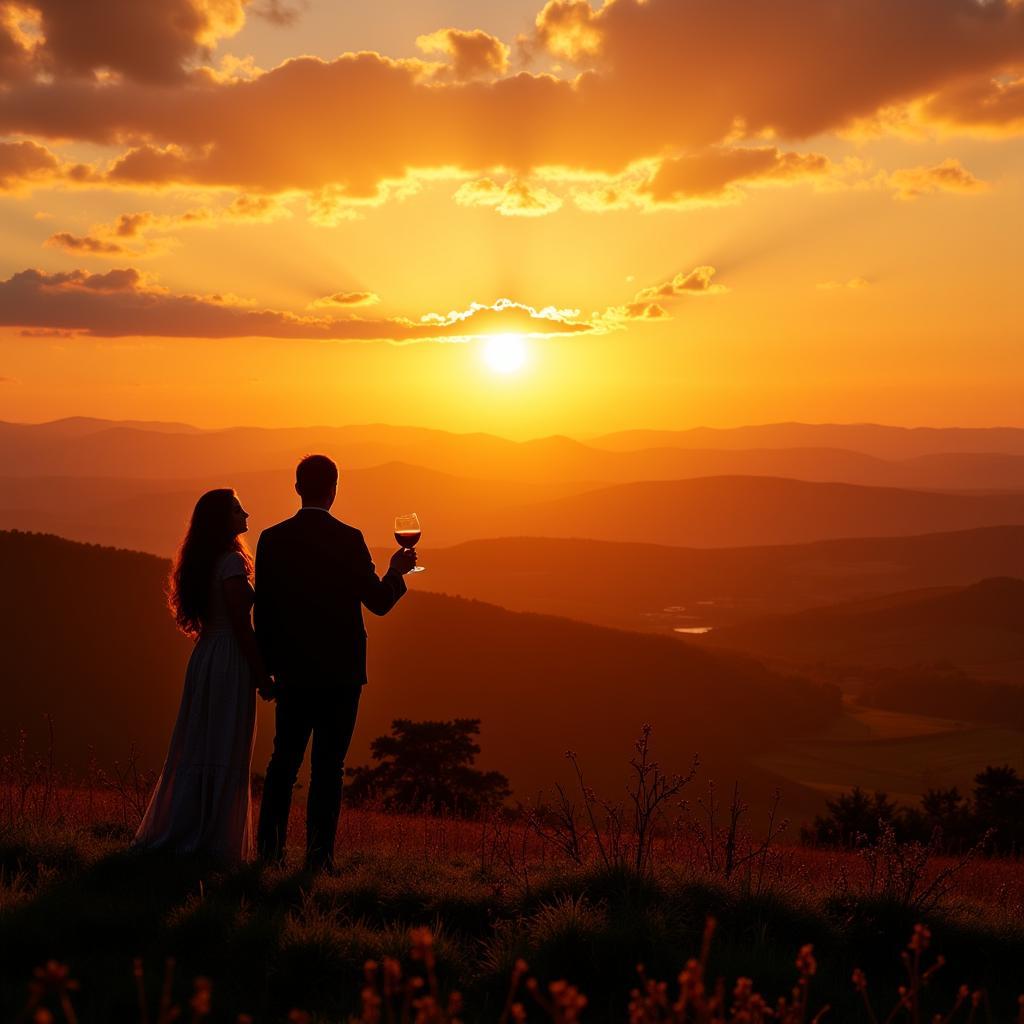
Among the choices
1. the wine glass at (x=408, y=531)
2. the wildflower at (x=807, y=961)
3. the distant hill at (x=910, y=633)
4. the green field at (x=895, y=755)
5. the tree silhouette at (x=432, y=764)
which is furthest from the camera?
the distant hill at (x=910, y=633)

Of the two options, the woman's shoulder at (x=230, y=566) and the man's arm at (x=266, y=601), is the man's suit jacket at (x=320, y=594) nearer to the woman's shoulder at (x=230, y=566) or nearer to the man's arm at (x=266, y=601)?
the man's arm at (x=266, y=601)

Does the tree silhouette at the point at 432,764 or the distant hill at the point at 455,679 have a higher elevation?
the tree silhouette at the point at 432,764

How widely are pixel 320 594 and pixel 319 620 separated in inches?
6.5

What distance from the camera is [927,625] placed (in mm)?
184375

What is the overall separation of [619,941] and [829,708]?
127m

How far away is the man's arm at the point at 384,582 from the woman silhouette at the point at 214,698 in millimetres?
825

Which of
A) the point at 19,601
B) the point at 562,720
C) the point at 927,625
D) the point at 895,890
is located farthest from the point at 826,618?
the point at 895,890

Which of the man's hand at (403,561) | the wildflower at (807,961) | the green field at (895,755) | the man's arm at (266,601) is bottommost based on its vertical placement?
the green field at (895,755)

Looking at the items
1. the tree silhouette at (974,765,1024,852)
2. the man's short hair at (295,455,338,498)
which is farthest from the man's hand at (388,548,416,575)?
the tree silhouette at (974,765,1024,852)

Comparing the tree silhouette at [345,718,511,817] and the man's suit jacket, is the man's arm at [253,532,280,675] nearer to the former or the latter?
the man's suit jacket

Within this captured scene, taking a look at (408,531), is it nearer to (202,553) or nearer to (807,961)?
(202,553)

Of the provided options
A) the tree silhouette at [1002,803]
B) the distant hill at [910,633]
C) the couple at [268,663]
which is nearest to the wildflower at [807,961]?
the couple at [268,663]

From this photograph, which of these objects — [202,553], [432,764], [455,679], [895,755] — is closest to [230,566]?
[202,553]

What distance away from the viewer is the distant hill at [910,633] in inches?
6751
